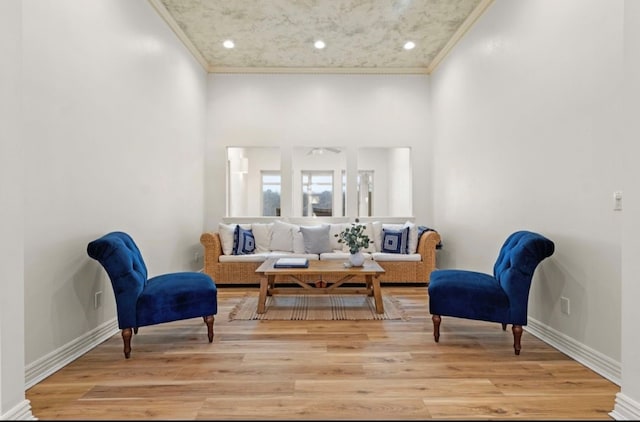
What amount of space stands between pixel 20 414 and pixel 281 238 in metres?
3.77

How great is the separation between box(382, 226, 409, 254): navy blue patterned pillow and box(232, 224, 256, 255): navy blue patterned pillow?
1.97 m

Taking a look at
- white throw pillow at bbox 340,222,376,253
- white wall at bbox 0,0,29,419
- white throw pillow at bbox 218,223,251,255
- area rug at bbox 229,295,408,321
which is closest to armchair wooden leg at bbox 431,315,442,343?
area rug at bbox 229,295,408,321

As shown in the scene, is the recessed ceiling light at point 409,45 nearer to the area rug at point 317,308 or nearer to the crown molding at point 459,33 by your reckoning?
the crown molding at point 459,33

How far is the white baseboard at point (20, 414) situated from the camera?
162cm

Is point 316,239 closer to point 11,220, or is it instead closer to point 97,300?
point 97,300

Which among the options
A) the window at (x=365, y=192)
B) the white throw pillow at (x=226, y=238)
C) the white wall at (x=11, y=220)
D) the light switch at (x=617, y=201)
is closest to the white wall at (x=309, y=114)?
the window at (x=365, y=192)

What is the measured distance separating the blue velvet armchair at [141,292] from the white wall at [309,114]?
3026 millimetres

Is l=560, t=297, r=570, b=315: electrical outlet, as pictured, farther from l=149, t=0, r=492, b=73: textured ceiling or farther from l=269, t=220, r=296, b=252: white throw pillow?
l=269, t=220, r=296, b=252: white throw pillow

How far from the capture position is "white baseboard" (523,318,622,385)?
7.14 feet

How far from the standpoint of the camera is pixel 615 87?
7.21ft

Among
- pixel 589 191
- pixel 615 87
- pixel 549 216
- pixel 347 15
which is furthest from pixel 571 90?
pixel 347 15

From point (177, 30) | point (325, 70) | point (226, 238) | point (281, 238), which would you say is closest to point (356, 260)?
point (281, 238)

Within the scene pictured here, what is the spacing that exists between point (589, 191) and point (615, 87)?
2.21 ft

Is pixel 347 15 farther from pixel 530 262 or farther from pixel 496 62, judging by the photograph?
pixel 530 262
